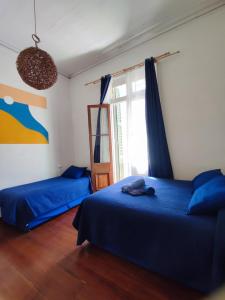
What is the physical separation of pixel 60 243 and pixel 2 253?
65 cm

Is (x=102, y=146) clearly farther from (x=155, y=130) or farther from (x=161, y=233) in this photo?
(x=161, y=233)

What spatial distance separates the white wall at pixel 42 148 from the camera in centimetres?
279

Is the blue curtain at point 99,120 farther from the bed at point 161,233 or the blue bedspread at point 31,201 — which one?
the bed at point 161,233

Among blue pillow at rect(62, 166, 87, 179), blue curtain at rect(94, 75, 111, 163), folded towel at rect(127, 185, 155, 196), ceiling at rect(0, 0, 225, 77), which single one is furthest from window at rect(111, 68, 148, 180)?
folded towel at rect(127, 185, 155, 196)

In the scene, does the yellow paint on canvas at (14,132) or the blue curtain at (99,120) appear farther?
the blue curtain at (99,120)

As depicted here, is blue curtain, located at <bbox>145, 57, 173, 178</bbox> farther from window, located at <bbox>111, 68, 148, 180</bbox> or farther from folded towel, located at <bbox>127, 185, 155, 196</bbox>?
folded towel, located at <bbox>127, 185, 155, 196</bbox>

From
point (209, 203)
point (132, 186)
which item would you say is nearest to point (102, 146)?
point (132, 186)

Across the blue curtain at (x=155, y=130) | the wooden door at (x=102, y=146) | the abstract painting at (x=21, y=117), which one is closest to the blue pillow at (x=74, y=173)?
the wooden door at (x=102, y=146)

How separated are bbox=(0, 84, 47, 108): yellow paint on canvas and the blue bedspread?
1.65m

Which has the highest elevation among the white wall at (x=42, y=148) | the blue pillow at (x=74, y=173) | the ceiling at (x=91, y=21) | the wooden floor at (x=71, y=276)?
the ceiling at (x=91, y=21)

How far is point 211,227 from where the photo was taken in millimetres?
1143

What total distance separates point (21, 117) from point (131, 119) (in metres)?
2.07

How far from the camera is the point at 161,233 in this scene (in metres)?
1.32

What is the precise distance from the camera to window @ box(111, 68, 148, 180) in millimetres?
2889
